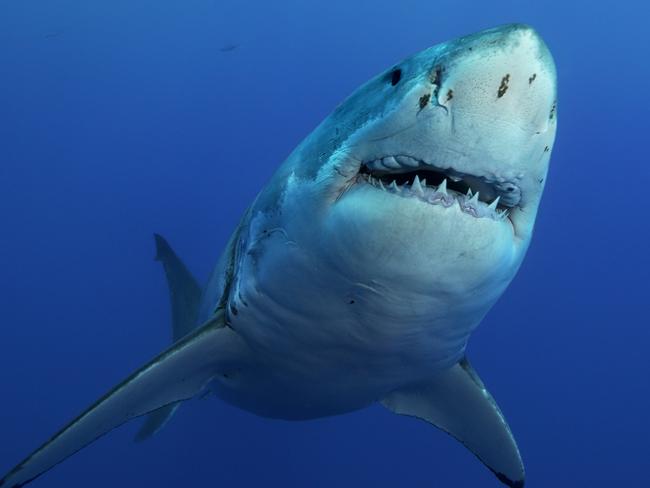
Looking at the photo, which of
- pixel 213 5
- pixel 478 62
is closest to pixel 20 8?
pixel 213 5

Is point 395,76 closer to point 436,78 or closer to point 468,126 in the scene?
point 436,78

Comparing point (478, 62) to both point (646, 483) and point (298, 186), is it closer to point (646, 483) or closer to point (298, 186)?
point (298, 186)

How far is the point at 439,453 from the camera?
2002 cm

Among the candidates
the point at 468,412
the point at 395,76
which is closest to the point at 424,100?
the point at 395,76

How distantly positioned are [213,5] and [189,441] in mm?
31457

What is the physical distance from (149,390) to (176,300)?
303cm

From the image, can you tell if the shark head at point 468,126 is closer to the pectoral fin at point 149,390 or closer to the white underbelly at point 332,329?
the white underbelly at point 332,329

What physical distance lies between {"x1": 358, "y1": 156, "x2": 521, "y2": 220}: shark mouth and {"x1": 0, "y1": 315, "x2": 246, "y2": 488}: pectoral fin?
1581mm

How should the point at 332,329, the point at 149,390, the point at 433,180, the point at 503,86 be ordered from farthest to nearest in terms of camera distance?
the point at 149,390 → the point at 332,329 → the point at 433,180 → the point at 503,86

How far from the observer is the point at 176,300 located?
610 centimetres

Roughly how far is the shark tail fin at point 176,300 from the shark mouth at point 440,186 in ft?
13.5

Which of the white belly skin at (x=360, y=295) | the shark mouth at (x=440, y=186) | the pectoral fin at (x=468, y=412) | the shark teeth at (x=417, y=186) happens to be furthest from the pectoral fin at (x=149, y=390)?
the shark teeth at (x=417, y=186)

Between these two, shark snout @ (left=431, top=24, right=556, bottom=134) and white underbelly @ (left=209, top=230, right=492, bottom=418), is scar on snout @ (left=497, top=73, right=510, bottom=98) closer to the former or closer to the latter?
shark snout @ (left=431, top=24, right=556, bottom=134)

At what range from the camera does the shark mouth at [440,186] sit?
1696mm
